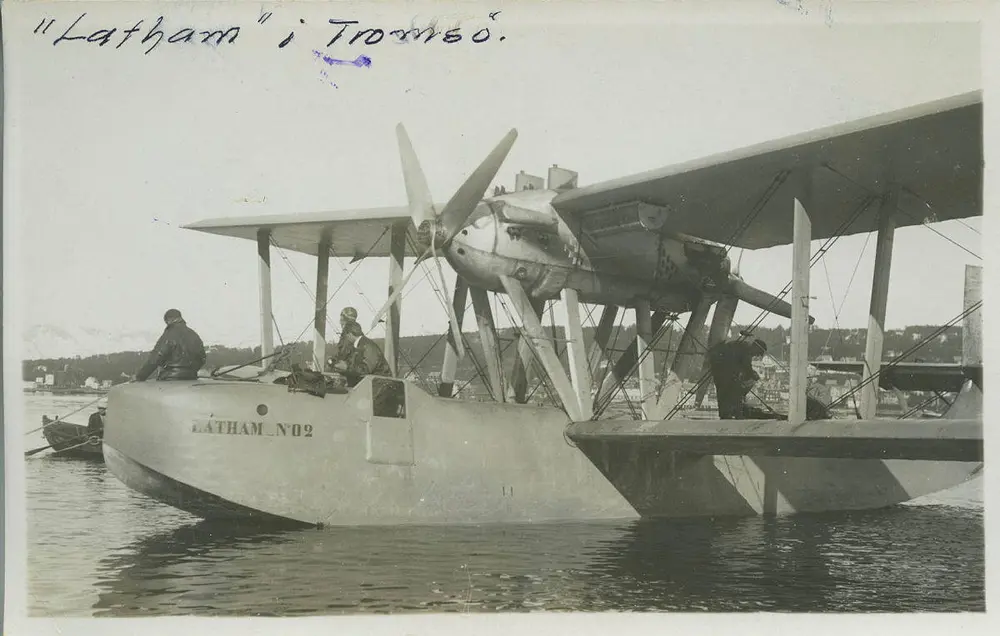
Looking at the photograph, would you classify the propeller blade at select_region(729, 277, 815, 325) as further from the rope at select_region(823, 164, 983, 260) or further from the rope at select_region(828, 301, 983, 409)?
the rope at select_region(828, 301, 983, 409)

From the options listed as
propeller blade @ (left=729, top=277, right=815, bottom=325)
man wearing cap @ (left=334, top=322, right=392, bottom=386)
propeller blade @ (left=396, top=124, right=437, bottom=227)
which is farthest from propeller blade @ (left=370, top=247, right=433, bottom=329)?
propeller blade @ (left=729, top=277, right=815, bottom=325)

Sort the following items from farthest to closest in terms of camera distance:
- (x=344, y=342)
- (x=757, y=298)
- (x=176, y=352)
Result: (x=757, y=298) < (x=344, y=342) < (x=176, y=352)

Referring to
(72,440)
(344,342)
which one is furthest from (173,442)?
(72,440)

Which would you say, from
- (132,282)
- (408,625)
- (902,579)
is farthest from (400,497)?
(902,579)

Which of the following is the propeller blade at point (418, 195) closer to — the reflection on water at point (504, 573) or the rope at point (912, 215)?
the reflection on water at point (504, 573)

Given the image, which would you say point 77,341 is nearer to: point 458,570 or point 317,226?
point 317,226

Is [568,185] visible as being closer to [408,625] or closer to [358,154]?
[358,154]
